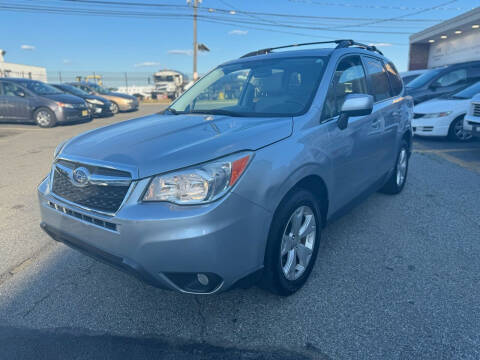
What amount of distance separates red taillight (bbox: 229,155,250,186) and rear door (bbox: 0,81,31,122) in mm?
12877

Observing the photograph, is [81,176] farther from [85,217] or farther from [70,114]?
[70,114]

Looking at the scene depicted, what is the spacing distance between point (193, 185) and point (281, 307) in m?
1.17

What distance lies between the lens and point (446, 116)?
8.35 meters

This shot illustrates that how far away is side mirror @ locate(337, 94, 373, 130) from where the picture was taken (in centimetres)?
Result: 272

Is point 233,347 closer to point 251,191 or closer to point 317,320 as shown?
point 317,320

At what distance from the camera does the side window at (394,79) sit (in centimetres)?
437

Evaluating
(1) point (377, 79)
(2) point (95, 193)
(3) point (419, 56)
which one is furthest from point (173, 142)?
(3) point (419, 56)

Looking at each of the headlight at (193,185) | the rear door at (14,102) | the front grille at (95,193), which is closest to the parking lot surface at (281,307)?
the front grille at (95,193)

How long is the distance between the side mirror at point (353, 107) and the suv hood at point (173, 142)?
0.55 metres

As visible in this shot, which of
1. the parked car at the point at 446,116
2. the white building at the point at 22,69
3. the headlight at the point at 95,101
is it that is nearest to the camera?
the parked car at the point at 446,116

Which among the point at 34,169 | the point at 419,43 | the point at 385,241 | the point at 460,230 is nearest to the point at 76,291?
the point at 385,241

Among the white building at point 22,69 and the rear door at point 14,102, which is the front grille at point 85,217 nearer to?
the rear door at point 14,102

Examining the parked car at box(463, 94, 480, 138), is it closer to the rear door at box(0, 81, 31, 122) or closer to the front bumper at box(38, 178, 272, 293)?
the front bumper at box(38, 178, 272, 293)

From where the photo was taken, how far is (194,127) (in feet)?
8.32
